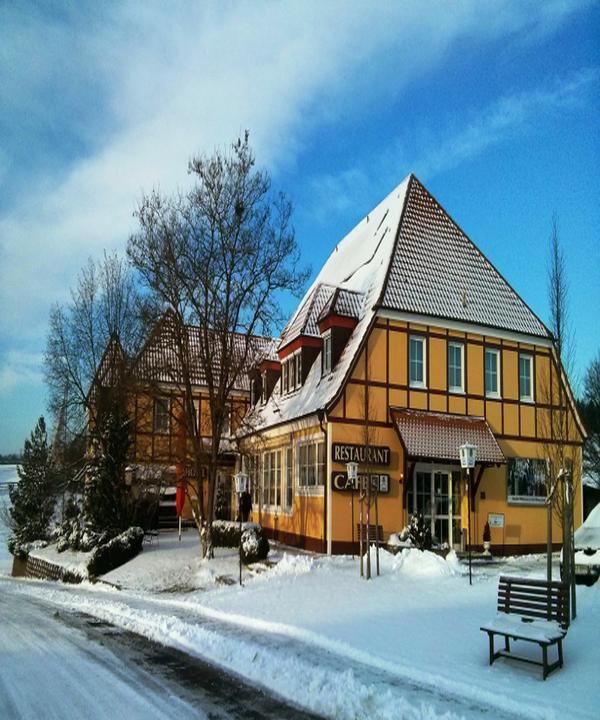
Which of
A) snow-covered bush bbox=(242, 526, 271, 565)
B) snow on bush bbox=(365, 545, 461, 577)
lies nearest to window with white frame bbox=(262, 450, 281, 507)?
snow-covered bush bbox=(242, 526, 271, 565)

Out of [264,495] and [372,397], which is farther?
[264,495]

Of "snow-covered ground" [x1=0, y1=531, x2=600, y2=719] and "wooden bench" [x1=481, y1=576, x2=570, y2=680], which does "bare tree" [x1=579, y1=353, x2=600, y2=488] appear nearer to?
"snow-covered ground" [x1=0, y1=531, x2=600, y2=719]

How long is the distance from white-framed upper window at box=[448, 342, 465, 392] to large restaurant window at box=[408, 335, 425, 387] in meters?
1.07

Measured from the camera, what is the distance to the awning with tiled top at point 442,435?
20391 millimetres

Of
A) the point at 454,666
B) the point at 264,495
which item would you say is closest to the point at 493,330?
the point at 264,495

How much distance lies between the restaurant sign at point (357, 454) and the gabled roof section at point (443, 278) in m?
4.28

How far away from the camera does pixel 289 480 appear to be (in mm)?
23641

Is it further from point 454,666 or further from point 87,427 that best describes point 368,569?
point 87,427

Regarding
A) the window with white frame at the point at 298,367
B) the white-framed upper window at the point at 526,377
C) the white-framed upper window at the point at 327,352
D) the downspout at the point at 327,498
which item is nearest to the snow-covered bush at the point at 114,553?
the downspout at the point at 327,498

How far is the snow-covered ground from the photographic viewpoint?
7402mm

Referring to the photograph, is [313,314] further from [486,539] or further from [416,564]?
[416,564]

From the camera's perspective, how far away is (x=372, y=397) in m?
20.8

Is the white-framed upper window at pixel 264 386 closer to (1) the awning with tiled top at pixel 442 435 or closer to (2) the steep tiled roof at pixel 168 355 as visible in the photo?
(2) the steep tiled roof at pixel 168 355

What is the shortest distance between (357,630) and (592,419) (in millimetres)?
41009
